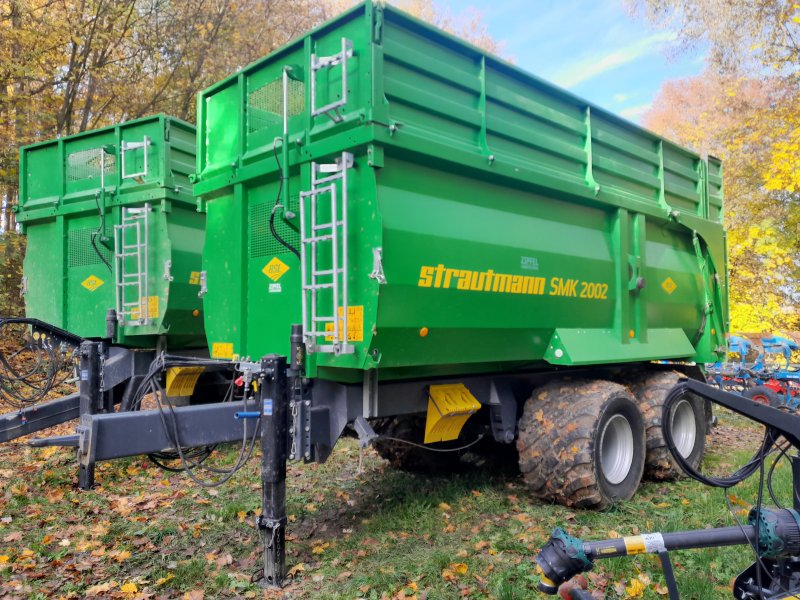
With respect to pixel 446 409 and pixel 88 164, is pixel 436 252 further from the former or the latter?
pixel 88 164

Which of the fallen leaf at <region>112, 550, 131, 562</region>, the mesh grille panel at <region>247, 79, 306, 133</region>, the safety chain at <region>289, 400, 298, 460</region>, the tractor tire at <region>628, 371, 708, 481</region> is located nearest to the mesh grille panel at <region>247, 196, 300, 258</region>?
the mesh grille panel at <region>247, 79, 306, 133</region>

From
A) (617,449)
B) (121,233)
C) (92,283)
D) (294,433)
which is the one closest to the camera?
(294,433)

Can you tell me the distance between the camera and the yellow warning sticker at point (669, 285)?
617 centimetres

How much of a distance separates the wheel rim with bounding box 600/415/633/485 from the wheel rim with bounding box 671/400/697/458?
1.02 m

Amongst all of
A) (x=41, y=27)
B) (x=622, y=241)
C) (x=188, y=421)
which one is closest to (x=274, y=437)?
(x=188, y=421)

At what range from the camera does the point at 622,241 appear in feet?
18.3

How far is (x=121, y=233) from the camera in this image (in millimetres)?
6363

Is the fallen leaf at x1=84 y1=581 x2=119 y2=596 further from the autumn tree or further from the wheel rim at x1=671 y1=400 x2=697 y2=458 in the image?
the autumn tree

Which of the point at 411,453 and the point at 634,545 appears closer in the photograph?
the point at 634,545

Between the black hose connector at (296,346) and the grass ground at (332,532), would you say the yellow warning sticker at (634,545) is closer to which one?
the grass ground at (332,532)

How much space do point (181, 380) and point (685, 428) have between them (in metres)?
5.01

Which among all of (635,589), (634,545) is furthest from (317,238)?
(635,589)

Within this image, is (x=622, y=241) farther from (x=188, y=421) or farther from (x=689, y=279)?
(x=188, y=421)

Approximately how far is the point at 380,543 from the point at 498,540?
819mm
